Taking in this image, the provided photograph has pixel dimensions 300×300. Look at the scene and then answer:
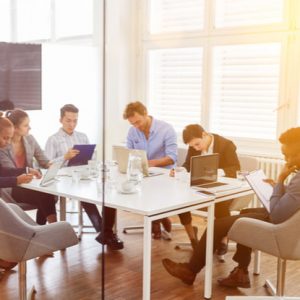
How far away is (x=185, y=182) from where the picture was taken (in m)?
3.19

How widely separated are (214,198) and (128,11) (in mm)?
2719

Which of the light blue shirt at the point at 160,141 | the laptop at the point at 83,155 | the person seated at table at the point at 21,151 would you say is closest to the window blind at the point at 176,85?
the light blue shirt at the point at 160,141

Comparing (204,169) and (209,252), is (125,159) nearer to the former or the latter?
(204,169)

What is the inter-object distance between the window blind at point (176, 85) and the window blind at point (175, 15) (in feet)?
0.69

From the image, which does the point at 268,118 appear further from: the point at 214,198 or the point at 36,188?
the point at 36,188

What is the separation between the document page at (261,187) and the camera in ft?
8.93

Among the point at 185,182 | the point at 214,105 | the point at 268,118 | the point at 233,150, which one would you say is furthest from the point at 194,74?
the point at 185,182

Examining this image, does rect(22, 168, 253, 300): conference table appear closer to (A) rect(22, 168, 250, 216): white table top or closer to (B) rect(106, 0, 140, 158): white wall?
(A) rect(22, 168, 250, 216): white table top

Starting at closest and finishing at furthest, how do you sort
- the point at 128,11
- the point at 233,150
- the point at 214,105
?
the point at 233,150, the point at 214,105, the point at 128,11

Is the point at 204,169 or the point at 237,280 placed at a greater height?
the point at 204,169

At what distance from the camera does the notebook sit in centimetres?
300

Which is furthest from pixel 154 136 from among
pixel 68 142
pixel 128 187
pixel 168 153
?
pixel 68 142

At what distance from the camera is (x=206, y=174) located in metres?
3.11

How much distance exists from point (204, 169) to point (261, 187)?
0.41 m
